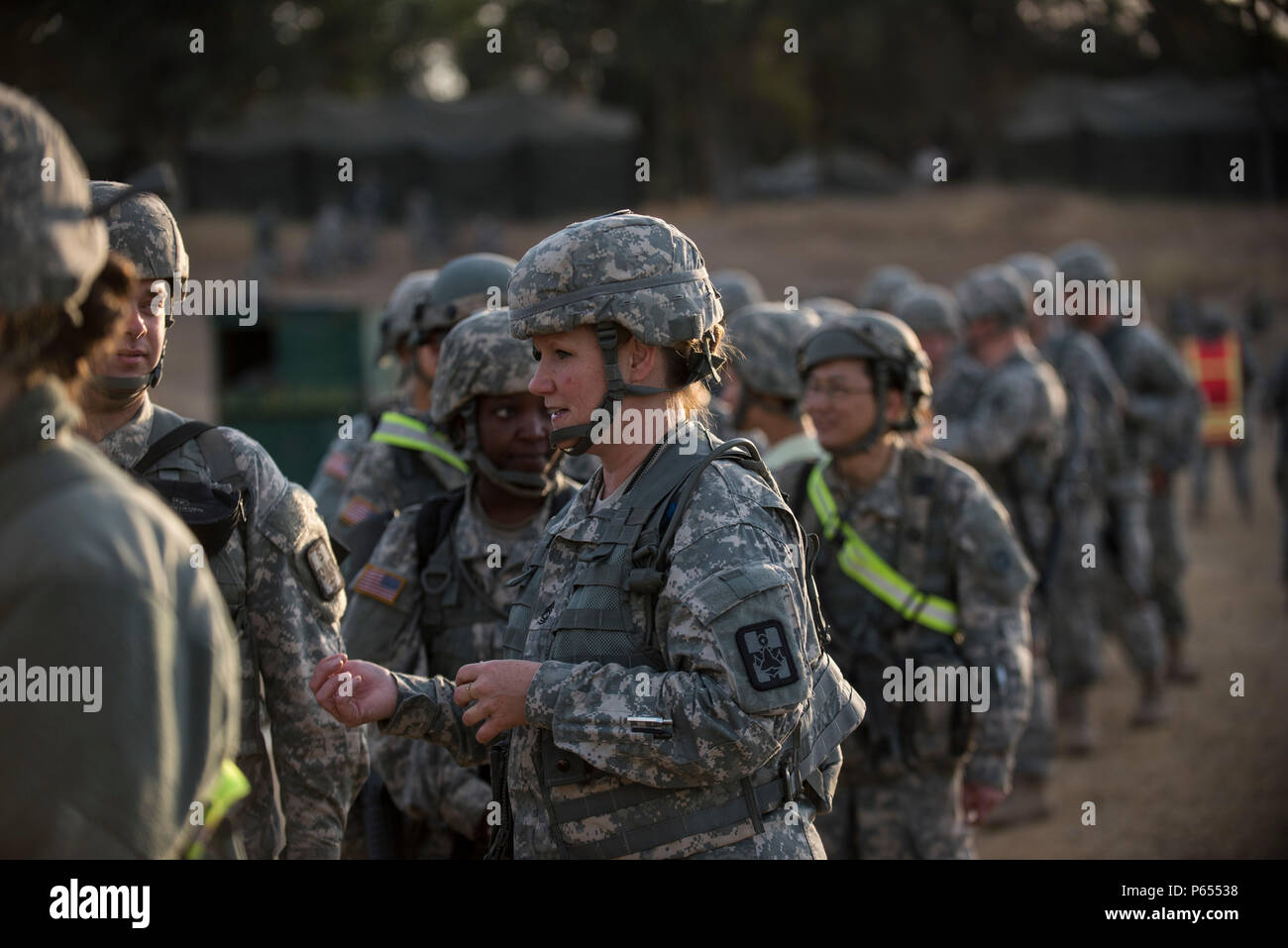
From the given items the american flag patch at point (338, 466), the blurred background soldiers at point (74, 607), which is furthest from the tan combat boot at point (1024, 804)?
the blurred background soldiers at point (74, 607)

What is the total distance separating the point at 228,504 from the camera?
3.48 metres

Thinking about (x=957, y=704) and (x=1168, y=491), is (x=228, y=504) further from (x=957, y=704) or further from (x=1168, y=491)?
(x=1168, y=491)

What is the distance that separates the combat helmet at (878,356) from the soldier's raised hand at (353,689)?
258 cm

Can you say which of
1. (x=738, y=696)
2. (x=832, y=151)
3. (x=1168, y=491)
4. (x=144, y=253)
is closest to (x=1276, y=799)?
(x=1168, y=491)

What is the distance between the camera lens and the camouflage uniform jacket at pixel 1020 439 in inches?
333

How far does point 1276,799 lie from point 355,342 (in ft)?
26.2

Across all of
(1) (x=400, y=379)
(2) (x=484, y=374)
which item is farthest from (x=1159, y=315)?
(2) (x=484, y=374)

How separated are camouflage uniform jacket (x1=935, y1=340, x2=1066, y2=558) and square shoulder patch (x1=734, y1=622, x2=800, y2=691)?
5755mm

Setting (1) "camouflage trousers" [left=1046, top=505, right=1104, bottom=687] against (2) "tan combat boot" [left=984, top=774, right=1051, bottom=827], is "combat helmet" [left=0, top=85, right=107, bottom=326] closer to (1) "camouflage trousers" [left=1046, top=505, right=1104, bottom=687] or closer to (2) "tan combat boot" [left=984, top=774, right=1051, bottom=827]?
(2) "tan combat boot" [left=984, top=774, right=1051, bottom=827]

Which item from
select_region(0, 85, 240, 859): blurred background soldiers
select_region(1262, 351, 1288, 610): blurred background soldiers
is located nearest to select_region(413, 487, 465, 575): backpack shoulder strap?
select_region(0, 85, 240, 859): blurred background soldiers

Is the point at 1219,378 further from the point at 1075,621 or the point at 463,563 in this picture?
the point at 463,563

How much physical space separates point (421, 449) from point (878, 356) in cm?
179

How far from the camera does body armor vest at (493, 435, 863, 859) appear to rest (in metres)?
3.00

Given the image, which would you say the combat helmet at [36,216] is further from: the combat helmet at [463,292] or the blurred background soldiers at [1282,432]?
the blurred background soldiers at [1282,432]
